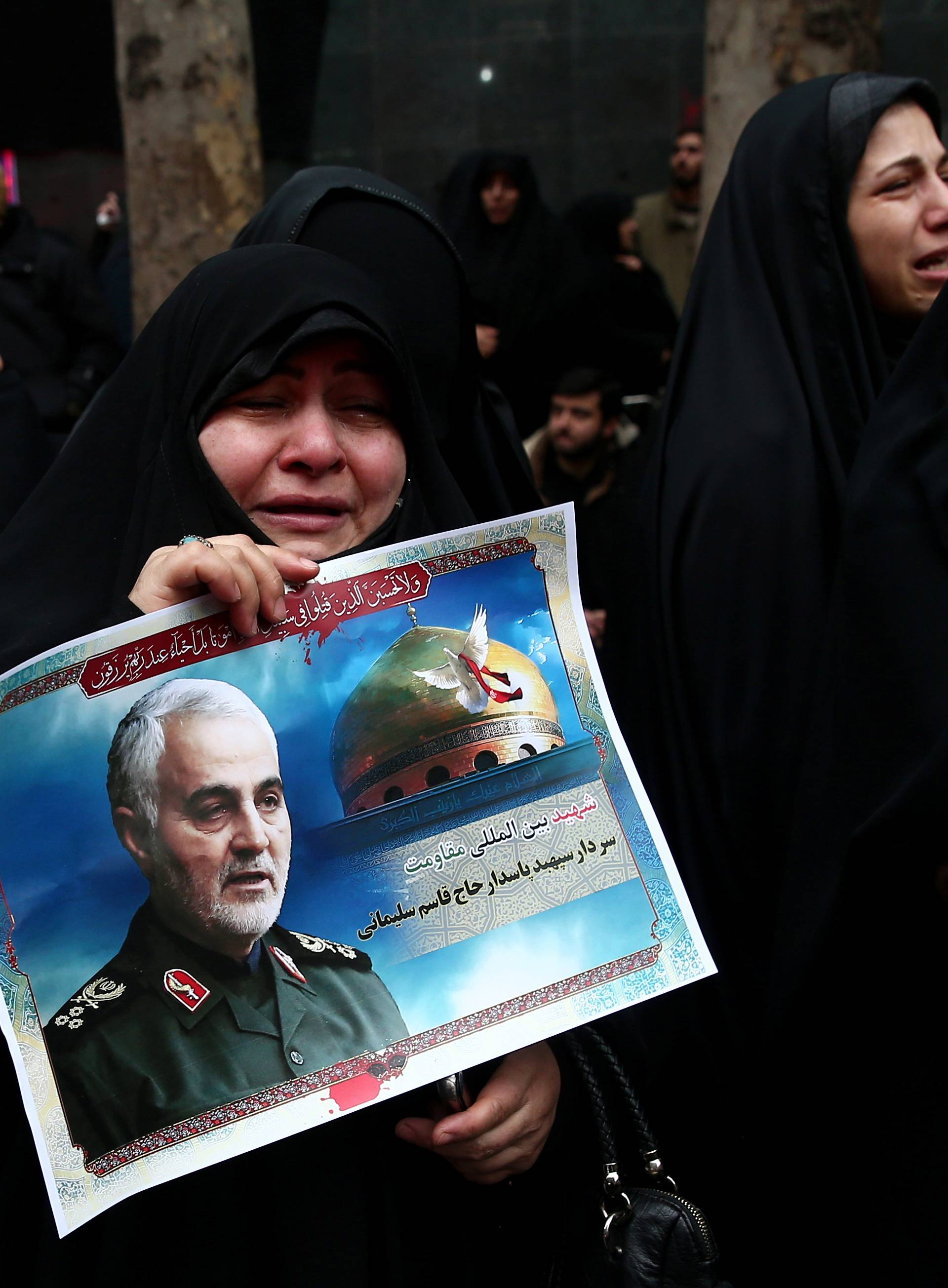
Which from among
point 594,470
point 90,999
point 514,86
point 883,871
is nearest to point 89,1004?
point 90,999

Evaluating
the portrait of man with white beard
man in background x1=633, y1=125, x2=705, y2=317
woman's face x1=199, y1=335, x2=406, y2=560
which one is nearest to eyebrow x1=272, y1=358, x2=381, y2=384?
woman's face x1=199, y1=335, x2=406, y2=560

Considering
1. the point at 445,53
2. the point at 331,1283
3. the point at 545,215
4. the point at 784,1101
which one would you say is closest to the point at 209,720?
the point at 331,1283

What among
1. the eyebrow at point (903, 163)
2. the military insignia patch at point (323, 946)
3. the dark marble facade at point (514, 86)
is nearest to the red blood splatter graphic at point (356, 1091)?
the military insignia patch at point (323, 946)

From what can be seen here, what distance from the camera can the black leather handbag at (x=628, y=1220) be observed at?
4.41ft

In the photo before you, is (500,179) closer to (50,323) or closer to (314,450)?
(50,323)

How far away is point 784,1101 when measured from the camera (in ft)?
6.03

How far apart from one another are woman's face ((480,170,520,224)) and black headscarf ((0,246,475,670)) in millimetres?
4269

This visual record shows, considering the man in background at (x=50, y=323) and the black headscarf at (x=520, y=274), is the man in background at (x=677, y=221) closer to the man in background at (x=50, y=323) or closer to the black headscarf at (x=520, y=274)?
the black headscarf at (x=520, y=274)

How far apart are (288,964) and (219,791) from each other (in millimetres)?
175

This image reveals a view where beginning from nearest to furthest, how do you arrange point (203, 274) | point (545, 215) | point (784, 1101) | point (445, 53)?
point (203, 274) < point (784, 1101) < point (545, 215) < point (445, 53)

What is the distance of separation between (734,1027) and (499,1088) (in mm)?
709

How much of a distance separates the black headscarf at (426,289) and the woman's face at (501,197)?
3425mm

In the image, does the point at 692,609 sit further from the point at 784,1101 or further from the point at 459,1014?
the point at 459,1014

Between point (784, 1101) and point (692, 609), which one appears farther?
point (692, 609)
